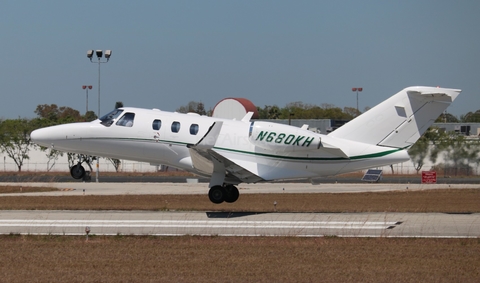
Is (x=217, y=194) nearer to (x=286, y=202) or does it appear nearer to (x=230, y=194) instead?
(x=230, y=194)

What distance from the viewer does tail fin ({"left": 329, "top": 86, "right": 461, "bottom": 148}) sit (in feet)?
74.2

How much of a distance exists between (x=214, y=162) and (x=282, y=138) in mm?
2688

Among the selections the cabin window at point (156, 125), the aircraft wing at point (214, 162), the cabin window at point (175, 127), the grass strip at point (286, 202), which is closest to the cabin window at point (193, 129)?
the cabin window at point (175, 127)

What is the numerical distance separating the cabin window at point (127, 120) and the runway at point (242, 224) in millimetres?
3383

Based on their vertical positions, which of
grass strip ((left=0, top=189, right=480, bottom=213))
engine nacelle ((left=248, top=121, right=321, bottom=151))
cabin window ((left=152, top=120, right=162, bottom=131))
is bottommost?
grass strip ((left=0, top=189, right=480, bottom=213))

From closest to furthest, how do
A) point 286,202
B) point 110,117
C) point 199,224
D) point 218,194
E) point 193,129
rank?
point 199,224
point 218,194
point 193,129
point 110,117
point 286,202

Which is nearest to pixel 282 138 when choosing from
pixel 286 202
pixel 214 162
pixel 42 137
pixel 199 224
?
pixel 214 162

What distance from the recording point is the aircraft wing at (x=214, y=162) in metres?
22.3

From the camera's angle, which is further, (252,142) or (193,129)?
(252,142)

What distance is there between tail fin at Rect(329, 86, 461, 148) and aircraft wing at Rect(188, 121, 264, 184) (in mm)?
4321

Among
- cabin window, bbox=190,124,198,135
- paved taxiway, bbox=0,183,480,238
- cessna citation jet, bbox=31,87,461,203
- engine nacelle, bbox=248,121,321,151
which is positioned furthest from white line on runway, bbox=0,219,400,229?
cabin window, bbox=190,124,198,135

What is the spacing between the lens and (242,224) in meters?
20.4

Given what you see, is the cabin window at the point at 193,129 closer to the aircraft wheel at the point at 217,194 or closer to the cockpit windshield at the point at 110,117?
the aircraft wheel at the point at 217,194

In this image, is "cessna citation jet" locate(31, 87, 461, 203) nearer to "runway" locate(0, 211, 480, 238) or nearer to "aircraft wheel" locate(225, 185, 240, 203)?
"aircraft wheel" locate(225, 185, 240, 203)
